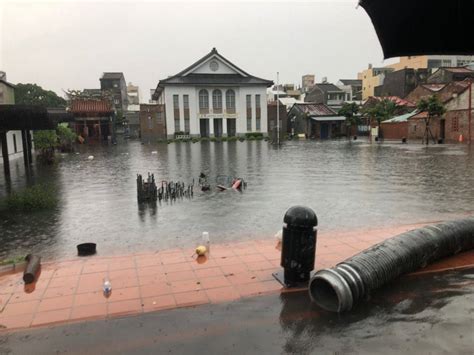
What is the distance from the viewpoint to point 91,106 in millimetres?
48969

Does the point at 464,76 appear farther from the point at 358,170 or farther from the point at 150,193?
the point at 150,193

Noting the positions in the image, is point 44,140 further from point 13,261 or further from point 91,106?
point 91,106

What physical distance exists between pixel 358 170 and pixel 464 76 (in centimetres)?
4364

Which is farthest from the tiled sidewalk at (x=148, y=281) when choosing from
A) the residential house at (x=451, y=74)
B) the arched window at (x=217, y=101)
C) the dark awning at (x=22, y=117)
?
the residential house at (x=451, y=74)

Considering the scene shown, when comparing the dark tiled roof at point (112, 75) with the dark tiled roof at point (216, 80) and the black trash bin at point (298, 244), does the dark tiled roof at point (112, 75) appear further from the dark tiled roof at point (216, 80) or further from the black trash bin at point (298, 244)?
the black trash bin at point (298, 244)

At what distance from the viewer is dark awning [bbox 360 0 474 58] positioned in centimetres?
335

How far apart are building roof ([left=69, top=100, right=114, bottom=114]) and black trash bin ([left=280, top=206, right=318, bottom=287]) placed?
47.7 meters

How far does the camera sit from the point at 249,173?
1689 cm

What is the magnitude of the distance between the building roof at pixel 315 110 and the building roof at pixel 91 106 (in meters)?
25.9

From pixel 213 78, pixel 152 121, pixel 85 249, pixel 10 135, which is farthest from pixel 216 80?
pixel 85 249

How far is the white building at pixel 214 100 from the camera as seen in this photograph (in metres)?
52.5

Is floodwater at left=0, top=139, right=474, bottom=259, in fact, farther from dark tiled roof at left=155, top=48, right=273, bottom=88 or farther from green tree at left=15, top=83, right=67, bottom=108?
green tree at left=15, top=83, right=67, bottom=108

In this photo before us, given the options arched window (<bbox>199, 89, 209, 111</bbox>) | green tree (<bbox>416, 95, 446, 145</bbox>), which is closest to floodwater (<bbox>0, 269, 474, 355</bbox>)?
green tree (<bbox>416, 95, 446, 145</bbox>)

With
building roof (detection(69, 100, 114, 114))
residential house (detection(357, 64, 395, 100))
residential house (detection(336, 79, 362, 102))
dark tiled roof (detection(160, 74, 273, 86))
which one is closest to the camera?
building roof (detection(69, 100, 114, 114))
